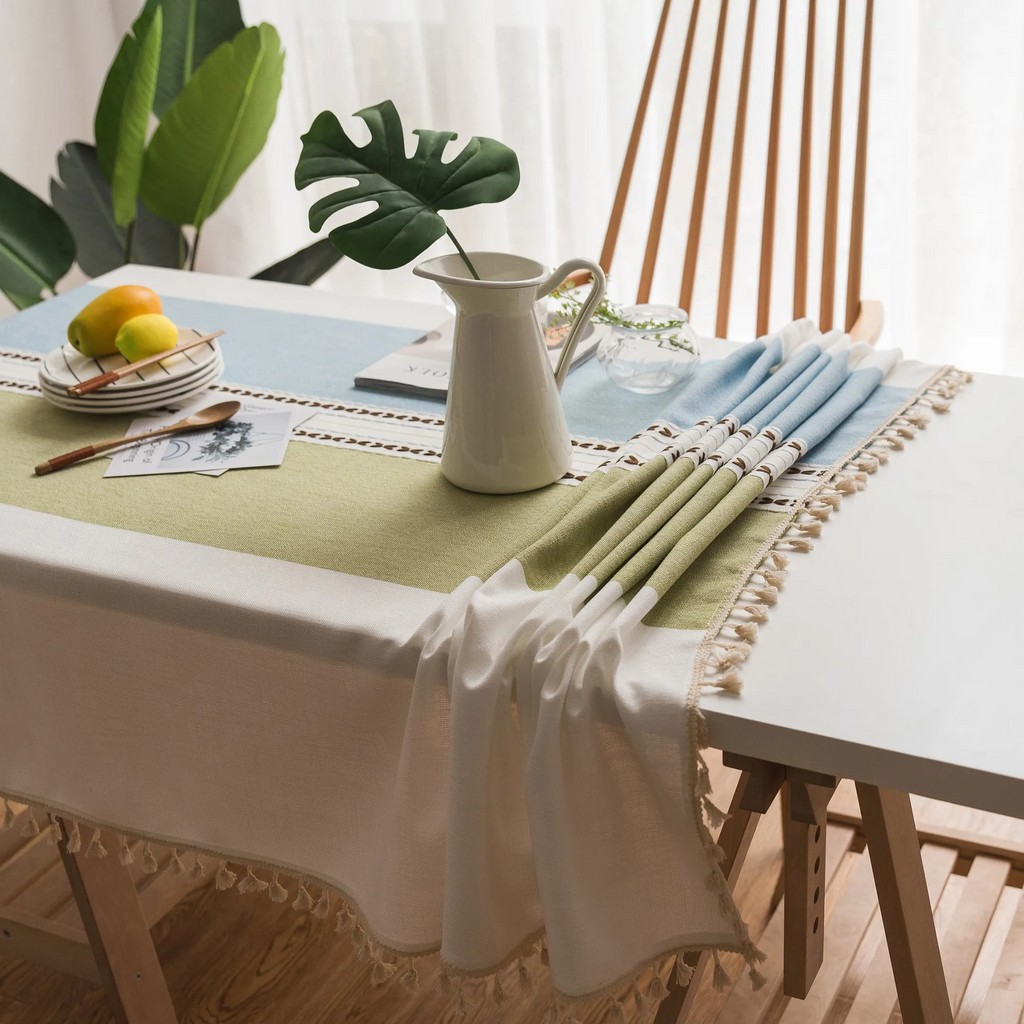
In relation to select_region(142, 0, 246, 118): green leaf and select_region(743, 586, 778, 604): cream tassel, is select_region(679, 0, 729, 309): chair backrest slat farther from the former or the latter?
select_region(142, 0, 246, 118): green leaf

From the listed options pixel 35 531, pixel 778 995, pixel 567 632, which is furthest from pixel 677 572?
pixel 778 995

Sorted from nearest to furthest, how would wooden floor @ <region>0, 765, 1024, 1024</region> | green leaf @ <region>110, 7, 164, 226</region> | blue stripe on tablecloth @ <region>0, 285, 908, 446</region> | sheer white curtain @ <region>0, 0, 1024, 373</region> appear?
blue stripe on tablecloth @ <region>0, 285, 908, 446</region> → wooden floor @ <region>0, 765, 1024, 1024</region> → sheer white curtain @ <region>0, 0, 1024, 373</region> → green leaf @ <region>110, 7, 164, 226</region>

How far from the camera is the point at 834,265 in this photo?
1.54 meters

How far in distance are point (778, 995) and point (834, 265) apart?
0.94 m

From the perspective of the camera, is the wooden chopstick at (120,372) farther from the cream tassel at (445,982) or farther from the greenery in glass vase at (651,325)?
the cream tassel at (445,982)

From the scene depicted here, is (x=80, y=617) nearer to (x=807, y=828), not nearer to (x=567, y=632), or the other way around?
(x=567, y=632)

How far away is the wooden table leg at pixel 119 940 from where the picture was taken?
119 cm

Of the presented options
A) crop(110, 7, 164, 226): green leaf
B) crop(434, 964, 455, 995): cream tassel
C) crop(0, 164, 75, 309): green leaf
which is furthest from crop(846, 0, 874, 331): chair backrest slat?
crop(0, 164, 75, 309): green leaf

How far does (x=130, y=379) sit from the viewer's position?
1.11 meters

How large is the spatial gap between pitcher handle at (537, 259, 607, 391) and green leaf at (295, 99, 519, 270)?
0.07 metres

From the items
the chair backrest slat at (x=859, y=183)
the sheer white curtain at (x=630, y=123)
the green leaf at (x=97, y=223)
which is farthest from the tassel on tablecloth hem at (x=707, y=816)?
the green leaf at (x=97, y=223)

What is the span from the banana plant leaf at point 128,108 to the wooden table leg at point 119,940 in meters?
1.44

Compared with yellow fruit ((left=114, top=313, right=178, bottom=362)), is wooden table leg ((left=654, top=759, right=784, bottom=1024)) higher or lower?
lower

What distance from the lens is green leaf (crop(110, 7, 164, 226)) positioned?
212 centimetres
